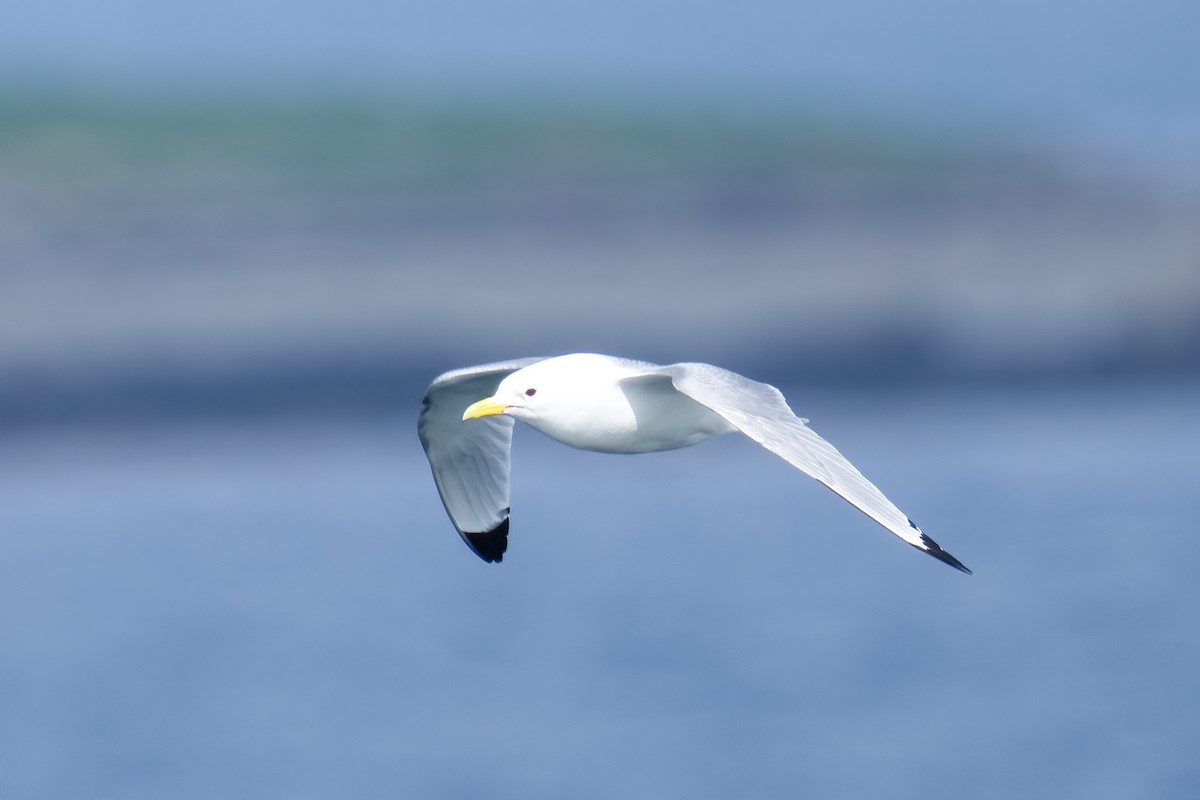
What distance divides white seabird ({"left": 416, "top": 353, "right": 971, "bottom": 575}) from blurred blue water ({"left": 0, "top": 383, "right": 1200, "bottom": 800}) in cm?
773

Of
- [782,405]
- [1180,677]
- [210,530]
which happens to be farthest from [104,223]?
[782,405]

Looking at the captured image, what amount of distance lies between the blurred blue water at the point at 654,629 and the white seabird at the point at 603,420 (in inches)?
304

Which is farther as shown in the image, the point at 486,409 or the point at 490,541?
the point at 490,541

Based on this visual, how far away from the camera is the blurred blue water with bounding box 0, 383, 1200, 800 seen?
18.0 m

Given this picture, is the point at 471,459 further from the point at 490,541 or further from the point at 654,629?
the point at 654,629

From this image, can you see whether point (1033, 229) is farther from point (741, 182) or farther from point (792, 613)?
point (792, 613)

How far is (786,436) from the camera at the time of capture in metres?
6.92

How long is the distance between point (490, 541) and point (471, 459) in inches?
16.4

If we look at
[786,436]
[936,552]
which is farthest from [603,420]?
[936,552]

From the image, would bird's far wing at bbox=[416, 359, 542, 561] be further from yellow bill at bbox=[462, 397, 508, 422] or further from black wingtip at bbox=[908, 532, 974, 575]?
black wingtip at bbox=[908, 532, 974, 575]

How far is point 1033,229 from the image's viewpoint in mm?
34062

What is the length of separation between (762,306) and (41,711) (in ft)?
52.6

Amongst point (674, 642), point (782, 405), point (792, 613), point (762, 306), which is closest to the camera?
point (782, 405)

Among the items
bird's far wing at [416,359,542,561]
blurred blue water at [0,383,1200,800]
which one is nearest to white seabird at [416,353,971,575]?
bird's far wing at [416,359,542,561]
